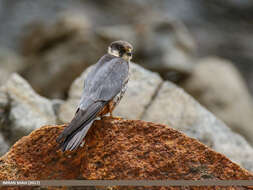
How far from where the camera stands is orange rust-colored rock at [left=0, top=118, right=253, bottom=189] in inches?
143

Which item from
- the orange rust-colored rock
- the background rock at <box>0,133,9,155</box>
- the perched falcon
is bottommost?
the background rock at <box>0,133,9,155</box>

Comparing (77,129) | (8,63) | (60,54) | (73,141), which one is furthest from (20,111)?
(8,63)

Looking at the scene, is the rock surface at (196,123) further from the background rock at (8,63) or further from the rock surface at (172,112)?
the background rock at (8,63)

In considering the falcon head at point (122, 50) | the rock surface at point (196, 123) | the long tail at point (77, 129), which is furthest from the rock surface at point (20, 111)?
the long tail at point (77, 129)

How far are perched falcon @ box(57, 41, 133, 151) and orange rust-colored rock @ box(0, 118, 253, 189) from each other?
15 centimetres

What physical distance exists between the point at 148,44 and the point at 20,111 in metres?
7.40

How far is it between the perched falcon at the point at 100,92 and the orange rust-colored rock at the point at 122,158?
15 cm

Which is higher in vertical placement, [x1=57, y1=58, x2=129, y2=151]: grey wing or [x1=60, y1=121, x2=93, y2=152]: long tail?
[x1=57, y1=58, x2=129, y2=151]: grey wing

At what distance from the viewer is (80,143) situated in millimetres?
3795

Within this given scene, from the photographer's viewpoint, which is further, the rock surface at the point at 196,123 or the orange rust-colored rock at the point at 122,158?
the rock surface at the point at 196,123

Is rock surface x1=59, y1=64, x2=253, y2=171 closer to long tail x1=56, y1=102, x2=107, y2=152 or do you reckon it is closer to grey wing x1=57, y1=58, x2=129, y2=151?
grey wing x1=57, y1=58, x2=129, y2=151

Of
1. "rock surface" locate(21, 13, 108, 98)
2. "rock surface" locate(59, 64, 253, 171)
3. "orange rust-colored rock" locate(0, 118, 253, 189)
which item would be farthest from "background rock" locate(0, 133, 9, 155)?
"rock surface" locate(21, 13, 108, 98)

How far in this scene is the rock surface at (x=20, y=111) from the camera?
6789 millimetres

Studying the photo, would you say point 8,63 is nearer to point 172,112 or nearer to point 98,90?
point 172,112
